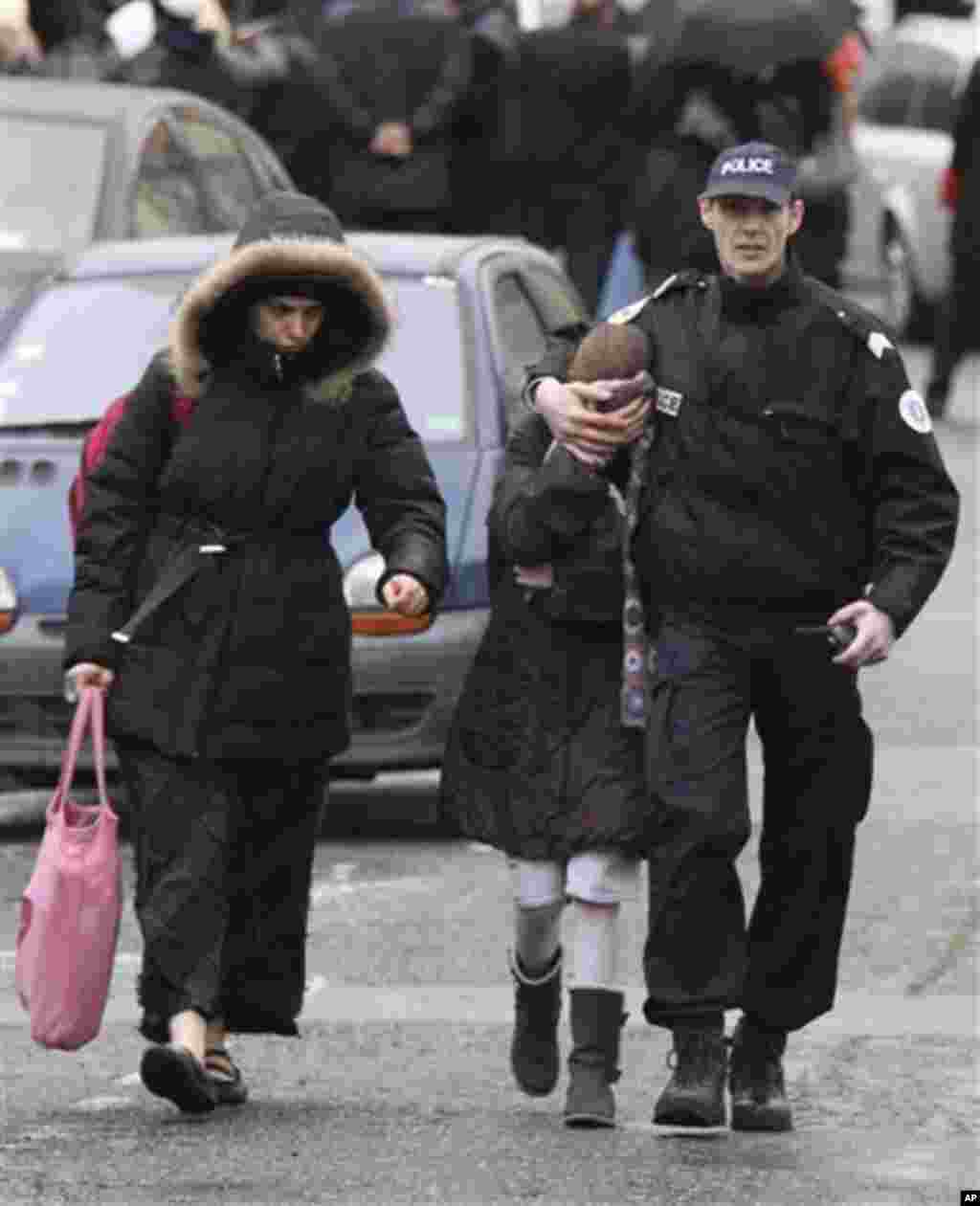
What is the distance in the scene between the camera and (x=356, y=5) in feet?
75.4

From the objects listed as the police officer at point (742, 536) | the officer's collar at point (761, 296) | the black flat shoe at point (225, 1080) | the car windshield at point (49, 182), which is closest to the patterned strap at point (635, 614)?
the police officer at point (742, 536)

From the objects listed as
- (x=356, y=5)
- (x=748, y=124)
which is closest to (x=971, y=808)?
(x=748, y=124)

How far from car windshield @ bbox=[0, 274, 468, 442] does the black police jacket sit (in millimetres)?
4261

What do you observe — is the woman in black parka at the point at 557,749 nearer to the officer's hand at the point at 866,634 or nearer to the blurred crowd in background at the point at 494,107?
the officer's hand at the point at 866,634

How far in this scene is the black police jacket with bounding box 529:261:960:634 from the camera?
8.65 m

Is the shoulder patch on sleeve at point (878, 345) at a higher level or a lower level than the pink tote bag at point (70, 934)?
higher

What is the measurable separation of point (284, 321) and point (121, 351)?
445 centimetres

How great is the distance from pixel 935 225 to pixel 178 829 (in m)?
20.1

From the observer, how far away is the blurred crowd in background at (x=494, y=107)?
68.8ft

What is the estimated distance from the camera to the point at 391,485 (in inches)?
360

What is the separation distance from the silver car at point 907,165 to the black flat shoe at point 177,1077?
19.6 meters

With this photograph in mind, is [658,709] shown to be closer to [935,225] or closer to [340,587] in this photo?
[340,587]

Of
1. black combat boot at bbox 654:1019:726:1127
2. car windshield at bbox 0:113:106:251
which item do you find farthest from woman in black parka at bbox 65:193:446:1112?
car windshield at bbox 0:113:106:251

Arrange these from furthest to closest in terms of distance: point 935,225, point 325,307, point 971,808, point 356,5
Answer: point 935,225, point 356,5, point 971,808, point 325,307
